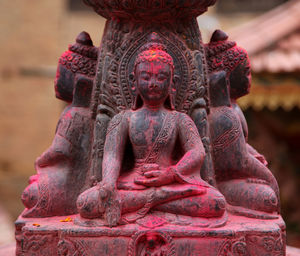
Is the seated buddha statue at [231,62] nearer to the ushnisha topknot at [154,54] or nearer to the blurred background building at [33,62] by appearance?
the ushnisha topknot at [154,54]

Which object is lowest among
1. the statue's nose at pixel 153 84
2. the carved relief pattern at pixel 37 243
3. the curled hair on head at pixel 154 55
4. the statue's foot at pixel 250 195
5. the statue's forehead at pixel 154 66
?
the carved relief pattern at pixel 37 243

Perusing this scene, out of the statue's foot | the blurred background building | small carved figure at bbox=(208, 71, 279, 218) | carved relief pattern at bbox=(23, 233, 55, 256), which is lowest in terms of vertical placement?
carved relief pattern at bbox=(23, 233, 55, 256)

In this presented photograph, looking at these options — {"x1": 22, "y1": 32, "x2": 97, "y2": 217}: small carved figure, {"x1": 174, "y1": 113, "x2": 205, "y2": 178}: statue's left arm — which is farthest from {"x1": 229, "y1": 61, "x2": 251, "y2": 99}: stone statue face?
{"x1": 22, "y1": 32, "x2": 97, "y2": 217}: small carved figure

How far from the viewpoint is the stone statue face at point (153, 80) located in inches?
143

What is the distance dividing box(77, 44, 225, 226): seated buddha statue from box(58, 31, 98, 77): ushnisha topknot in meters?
0.47

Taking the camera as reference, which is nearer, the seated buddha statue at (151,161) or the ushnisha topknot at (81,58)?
the seated buddha statue at (151,161)

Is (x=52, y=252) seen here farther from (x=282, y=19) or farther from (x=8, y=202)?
(x=8, y=202)

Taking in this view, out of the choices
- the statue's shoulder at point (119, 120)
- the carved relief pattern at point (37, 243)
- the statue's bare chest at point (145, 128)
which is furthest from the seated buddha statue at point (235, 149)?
the carved relief pattern at point (37, 243)

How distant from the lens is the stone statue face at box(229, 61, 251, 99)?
421 cm

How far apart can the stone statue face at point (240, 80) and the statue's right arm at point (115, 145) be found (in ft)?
3.09

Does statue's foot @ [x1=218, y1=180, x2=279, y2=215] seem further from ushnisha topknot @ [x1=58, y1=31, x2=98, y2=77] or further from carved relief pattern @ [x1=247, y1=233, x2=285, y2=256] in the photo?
ushnisha topknot @ [x1=58, y1=31, x2=98, y2=77]

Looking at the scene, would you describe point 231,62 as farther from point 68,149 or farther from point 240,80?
point 68,149

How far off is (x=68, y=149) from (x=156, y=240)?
98 centimetres

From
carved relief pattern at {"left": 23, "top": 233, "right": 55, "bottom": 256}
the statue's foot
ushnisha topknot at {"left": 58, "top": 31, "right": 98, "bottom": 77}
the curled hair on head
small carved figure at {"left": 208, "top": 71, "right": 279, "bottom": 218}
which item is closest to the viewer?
carved relief pattern at {"left": 23, "top": 233, "right": 55, "bottom": 256}
